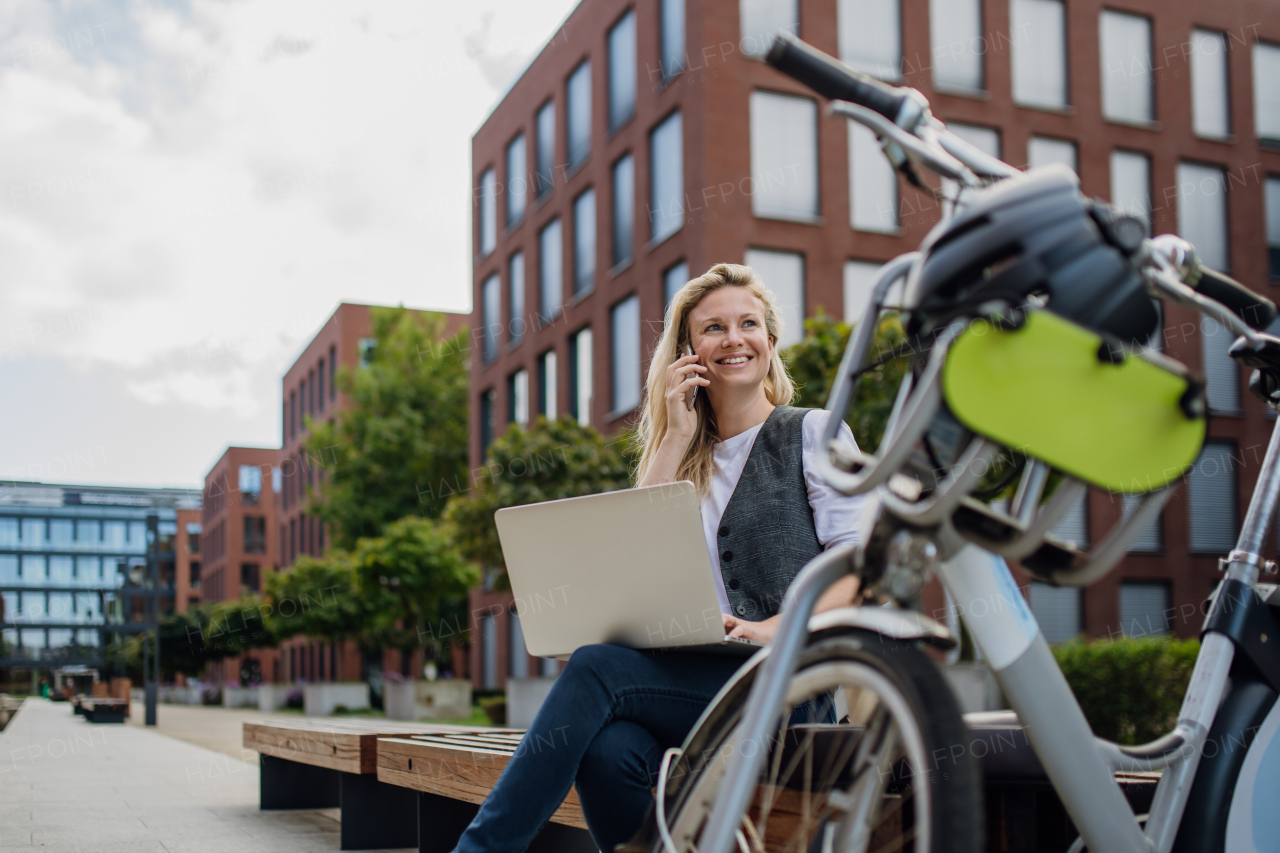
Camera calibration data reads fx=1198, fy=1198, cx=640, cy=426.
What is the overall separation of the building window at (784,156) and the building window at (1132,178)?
698cm

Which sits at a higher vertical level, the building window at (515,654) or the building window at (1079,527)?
the building window at (1079,527)

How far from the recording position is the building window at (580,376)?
1094 inches

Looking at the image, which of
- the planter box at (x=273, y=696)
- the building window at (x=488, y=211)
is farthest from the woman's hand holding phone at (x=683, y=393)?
the planter box at (x=273, y=696)

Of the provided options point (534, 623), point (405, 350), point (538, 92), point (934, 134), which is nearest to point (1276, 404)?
point (934, 134)

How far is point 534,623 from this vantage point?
2.64m

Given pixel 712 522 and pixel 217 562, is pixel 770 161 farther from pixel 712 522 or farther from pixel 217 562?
pixel 217 562

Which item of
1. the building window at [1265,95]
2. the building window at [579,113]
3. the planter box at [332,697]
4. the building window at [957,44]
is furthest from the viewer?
the planter box at [332,697]

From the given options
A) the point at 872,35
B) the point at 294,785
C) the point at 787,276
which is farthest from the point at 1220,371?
the point at 294,785

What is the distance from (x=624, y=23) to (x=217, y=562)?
67.2 meters

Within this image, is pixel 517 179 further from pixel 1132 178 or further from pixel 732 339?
pixel 732 339

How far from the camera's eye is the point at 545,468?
61.8 ft

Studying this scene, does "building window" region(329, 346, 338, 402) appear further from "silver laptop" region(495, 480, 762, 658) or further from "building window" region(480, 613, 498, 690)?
"silver laptop" region(495, 480, 762, 658)

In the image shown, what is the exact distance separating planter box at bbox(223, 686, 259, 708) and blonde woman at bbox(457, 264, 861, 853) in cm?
4955

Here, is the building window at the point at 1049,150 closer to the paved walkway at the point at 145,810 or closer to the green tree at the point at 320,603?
the green tree at the point at 320,603
